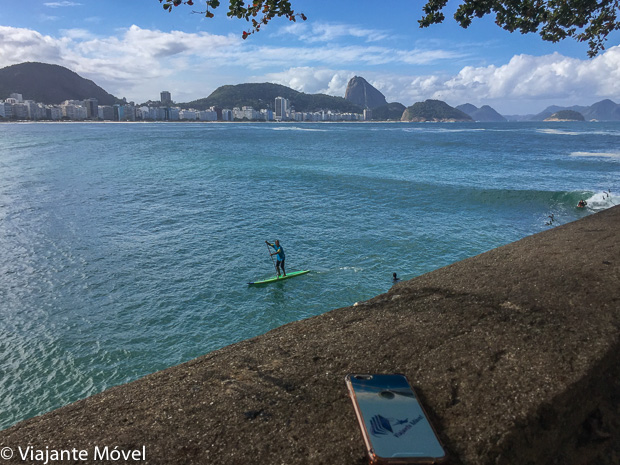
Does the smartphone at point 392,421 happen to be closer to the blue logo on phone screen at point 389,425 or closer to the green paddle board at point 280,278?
the blue logo on phone screen at point 389,425

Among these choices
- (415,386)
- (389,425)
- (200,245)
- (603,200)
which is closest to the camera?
(389,425)

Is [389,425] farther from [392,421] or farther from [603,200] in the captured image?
[603,200]

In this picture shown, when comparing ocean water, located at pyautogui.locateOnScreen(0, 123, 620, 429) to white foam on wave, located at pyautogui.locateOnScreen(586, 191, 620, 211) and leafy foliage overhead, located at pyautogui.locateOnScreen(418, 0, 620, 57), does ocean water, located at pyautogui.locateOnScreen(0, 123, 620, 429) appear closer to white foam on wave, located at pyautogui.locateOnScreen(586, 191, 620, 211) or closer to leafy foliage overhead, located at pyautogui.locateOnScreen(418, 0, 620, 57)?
white foam on wave, located at pyautogui.locateOnScreen(586, 191, 620, 211)

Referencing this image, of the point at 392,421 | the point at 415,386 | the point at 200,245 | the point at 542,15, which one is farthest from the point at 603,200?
the point at 392,421

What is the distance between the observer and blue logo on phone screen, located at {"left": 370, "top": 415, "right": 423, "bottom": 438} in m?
5.77

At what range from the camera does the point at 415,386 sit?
6.99 m

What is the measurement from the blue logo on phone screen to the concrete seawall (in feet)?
1.09

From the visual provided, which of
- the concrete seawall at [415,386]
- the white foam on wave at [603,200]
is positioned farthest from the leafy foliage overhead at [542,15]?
the white foam on wave at [603,200]

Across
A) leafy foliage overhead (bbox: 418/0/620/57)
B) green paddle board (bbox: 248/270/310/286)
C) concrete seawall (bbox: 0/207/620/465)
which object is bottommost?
green paddle board (bbox: 248/270/310/286)

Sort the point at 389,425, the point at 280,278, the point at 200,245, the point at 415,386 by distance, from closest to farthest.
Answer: the point at 389,425
the point at 415,386
the point at 280,278
the point at 200,245

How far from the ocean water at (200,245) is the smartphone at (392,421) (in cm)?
879

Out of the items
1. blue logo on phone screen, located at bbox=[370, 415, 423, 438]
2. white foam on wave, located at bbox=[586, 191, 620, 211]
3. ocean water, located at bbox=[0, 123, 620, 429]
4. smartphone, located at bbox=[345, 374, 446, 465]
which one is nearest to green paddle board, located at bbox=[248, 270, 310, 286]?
ocean water, located at bbox=[0, 123, 620, 429]

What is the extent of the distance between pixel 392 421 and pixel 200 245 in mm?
20140

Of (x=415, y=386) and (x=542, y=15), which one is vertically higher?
(x=542, y=15)
